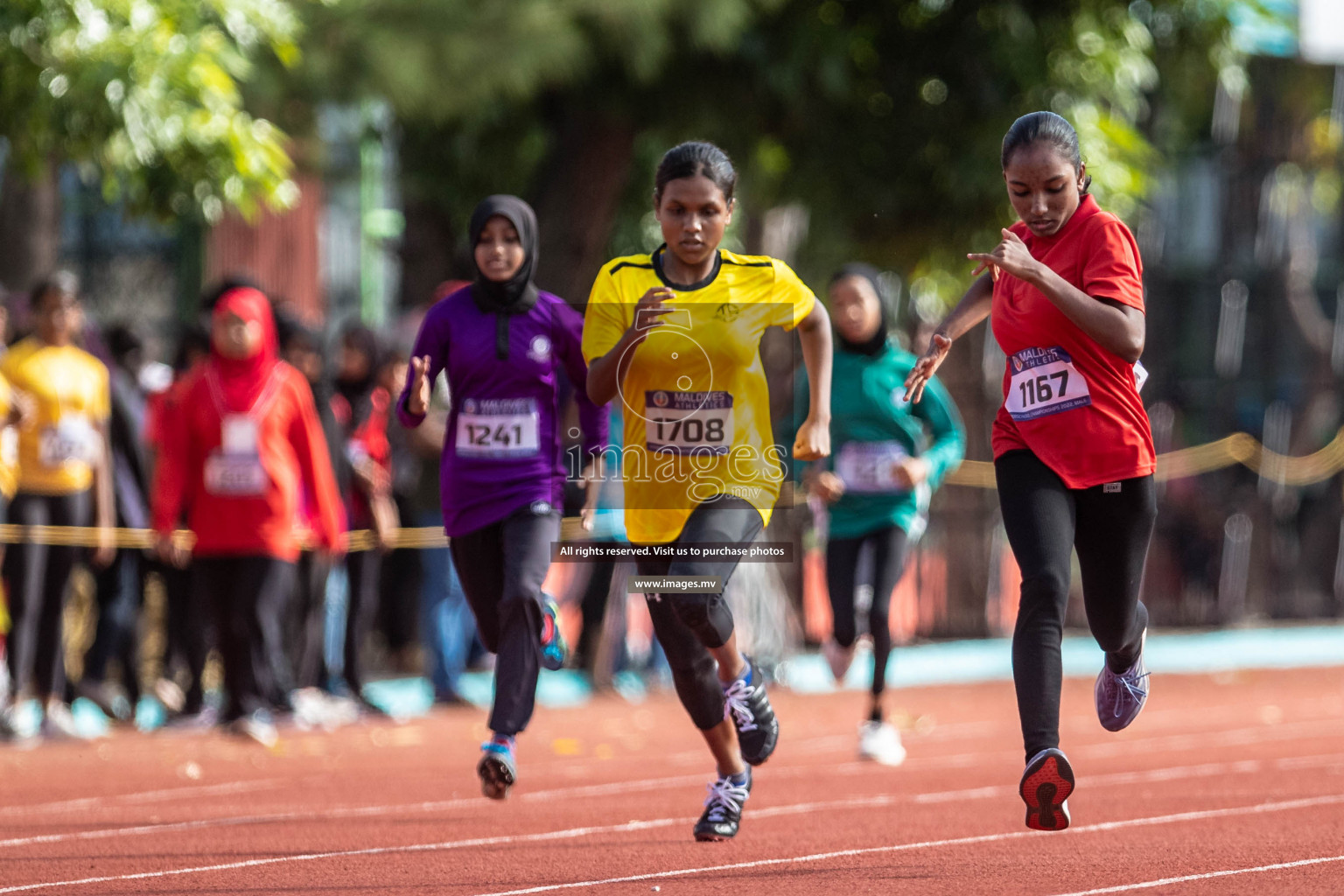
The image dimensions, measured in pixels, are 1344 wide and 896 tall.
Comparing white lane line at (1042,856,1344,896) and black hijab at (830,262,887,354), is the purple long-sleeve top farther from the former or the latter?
black hijab at (830,262,887,354)

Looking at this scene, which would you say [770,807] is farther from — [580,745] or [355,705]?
[355,705]

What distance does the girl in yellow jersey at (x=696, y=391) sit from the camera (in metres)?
6.74

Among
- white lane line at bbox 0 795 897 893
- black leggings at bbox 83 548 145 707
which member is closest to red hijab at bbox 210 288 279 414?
black leggings at bbox 83 548 145 707

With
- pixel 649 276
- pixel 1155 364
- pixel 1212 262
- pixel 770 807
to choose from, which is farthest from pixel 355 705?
pixel 1212 262

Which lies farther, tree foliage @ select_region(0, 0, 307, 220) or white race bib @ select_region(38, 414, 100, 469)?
white race bib @ select_region(38, 414, 100, 469)

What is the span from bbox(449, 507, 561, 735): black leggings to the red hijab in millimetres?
3623

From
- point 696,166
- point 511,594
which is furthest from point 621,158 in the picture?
point 696,166

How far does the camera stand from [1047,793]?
5859 mm

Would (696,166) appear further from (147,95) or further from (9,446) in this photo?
(9,446)

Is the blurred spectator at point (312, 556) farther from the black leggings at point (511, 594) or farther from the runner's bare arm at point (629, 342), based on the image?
the runner's bare arm at point (629, 342)

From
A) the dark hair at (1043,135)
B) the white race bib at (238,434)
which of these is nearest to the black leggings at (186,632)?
the white race bib at (238,434)

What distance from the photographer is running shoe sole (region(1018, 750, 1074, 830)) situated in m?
5.86

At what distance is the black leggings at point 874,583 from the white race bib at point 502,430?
9.89 feet

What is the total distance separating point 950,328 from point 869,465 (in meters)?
3.83
